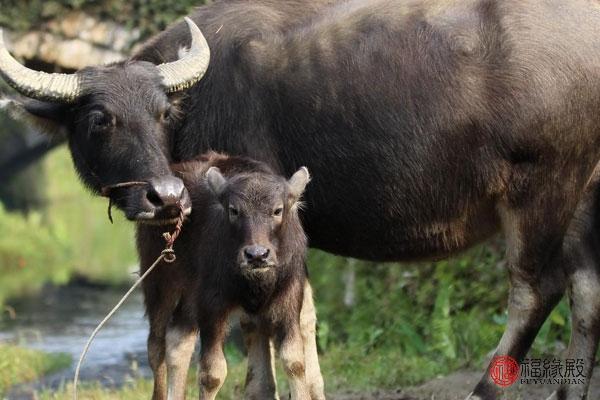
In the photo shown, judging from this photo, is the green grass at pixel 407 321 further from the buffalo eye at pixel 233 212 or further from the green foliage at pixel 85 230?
the green foliage at pixel 85 230

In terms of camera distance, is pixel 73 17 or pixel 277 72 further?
pixel 73 17

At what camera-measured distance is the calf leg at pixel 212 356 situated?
5.62 m

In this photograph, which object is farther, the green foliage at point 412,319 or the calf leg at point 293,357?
the green foliage at point 412,319

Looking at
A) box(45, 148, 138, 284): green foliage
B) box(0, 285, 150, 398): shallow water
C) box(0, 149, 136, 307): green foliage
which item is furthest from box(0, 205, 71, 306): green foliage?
box(0, 285, 150, 398): shallow water

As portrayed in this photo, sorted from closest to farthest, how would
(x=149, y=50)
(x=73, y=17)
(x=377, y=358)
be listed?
(x=149, y=50), (x=377, y=358), (x=73, y=17)

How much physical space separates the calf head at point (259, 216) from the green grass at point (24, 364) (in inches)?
209

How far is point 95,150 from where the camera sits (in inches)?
241

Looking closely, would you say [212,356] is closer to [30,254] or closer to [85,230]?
[30,254]

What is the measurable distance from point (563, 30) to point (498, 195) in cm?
92

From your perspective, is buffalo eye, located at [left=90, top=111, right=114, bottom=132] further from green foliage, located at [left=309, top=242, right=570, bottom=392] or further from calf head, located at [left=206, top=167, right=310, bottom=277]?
green foliage, located at [left=309, top=242, right=570, bottom=392]

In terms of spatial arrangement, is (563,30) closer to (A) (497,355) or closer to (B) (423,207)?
(B) (423,207)

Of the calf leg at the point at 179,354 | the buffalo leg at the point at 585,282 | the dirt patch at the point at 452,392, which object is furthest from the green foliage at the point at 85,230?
the buffalo leg at the point at 585,282

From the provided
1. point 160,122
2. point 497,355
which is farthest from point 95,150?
point 497,355

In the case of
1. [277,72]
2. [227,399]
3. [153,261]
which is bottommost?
[227,399]
